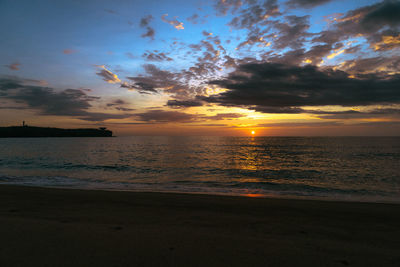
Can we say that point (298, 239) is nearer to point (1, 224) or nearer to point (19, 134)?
point (1, 224)

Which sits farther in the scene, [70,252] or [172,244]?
[172,244]

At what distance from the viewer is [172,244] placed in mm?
3463

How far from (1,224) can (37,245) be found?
1871 mm

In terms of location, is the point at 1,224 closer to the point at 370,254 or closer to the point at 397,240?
the point at 370,254

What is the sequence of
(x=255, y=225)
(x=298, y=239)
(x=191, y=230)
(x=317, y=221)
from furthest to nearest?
(x=317, y=221) → (x=255, y=225) → (x=191, y=230) → (x=298, y=239)

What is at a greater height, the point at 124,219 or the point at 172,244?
the point at 172,244

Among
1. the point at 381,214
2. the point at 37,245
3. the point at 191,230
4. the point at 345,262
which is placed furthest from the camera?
the point at 381,214

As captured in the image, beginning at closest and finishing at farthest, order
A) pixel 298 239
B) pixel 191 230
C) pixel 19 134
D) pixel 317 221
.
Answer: pixel 298 239
pixel 191 230
pixel 317 221
pixel 19 134

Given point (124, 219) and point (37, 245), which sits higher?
point (37, 245)

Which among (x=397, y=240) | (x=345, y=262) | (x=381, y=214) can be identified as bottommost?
(x=381, y=214)

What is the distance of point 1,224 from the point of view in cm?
427

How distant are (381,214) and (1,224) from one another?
11.4 m

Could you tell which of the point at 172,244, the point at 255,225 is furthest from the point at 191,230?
the point at 255,225

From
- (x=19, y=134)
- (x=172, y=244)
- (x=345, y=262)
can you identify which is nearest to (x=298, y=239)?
(x=345, y=262)
